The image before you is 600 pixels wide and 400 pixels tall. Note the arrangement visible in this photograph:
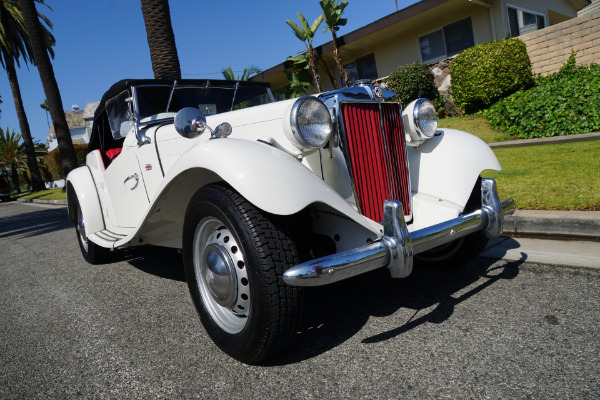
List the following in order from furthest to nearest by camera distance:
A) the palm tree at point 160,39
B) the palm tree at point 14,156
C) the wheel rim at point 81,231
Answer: the palm tree at point 14,156, the palm tree at point 160,39, the wheel rim at point 81,231

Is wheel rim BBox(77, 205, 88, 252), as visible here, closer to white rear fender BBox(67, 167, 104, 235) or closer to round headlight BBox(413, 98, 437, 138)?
white rear fender BBox(67, 167, 104, 235)

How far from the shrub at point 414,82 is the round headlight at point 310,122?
31.3ft

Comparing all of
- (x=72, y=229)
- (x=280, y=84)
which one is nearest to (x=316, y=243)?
(x=72, y=229)

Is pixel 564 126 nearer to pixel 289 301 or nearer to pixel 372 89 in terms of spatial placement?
pixel 372 89

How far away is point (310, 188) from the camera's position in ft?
6.07

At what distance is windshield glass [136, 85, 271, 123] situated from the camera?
3.38 metres

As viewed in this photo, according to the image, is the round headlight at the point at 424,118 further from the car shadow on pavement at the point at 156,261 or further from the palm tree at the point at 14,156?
the palm tree at the point at 14,156

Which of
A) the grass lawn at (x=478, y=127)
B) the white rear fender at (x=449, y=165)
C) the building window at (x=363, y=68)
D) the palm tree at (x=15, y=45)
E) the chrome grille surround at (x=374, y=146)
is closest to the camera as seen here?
the chrome grille surround at (x=374, y=146)

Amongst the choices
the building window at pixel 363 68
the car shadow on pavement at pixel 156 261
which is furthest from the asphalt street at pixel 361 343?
the building window at pixel 363 68

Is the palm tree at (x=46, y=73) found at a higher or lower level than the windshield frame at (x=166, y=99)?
higher

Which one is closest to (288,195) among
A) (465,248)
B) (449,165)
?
(449,165)

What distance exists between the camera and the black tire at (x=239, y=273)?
1.78 meters

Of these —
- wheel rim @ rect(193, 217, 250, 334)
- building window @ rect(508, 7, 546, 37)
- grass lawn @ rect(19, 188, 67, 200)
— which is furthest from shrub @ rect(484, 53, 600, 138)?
grass lawn @ rect(19, 188, 67, 200)

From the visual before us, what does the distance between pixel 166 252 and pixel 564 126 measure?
23.6 feet
